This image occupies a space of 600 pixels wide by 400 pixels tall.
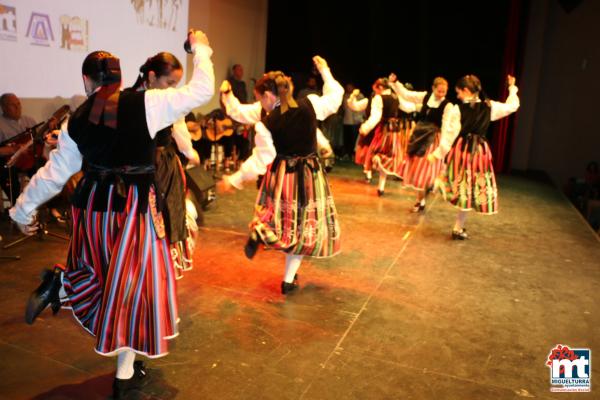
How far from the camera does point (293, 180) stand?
3316 mm

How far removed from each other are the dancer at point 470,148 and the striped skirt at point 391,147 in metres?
1.80

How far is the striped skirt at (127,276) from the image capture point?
2137 mm

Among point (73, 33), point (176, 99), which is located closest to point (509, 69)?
point (73, 33)

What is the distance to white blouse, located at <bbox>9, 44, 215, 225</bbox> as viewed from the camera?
6.66ft

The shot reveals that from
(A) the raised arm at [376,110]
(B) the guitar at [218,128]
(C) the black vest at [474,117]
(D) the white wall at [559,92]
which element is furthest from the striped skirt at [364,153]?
(D) the white wall at [559,92]

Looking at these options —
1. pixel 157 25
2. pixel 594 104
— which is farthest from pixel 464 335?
pixel 594 104

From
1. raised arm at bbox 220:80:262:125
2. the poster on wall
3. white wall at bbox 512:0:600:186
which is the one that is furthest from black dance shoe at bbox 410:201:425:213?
white wall at bbox 512:0:600:186

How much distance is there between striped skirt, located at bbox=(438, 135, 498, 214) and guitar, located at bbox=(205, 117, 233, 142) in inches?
141

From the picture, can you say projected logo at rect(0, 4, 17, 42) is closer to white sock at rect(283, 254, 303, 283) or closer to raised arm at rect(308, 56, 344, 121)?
raised arm at rect(308, 56, 344, 121)

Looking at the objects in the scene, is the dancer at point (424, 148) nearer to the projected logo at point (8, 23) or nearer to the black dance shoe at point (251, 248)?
the black dance shoe at point (251, 248)

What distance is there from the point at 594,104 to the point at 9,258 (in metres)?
9.16

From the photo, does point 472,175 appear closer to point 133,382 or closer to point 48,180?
point 133,382

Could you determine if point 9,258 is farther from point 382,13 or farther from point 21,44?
point 382,13

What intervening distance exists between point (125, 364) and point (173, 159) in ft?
4.04
